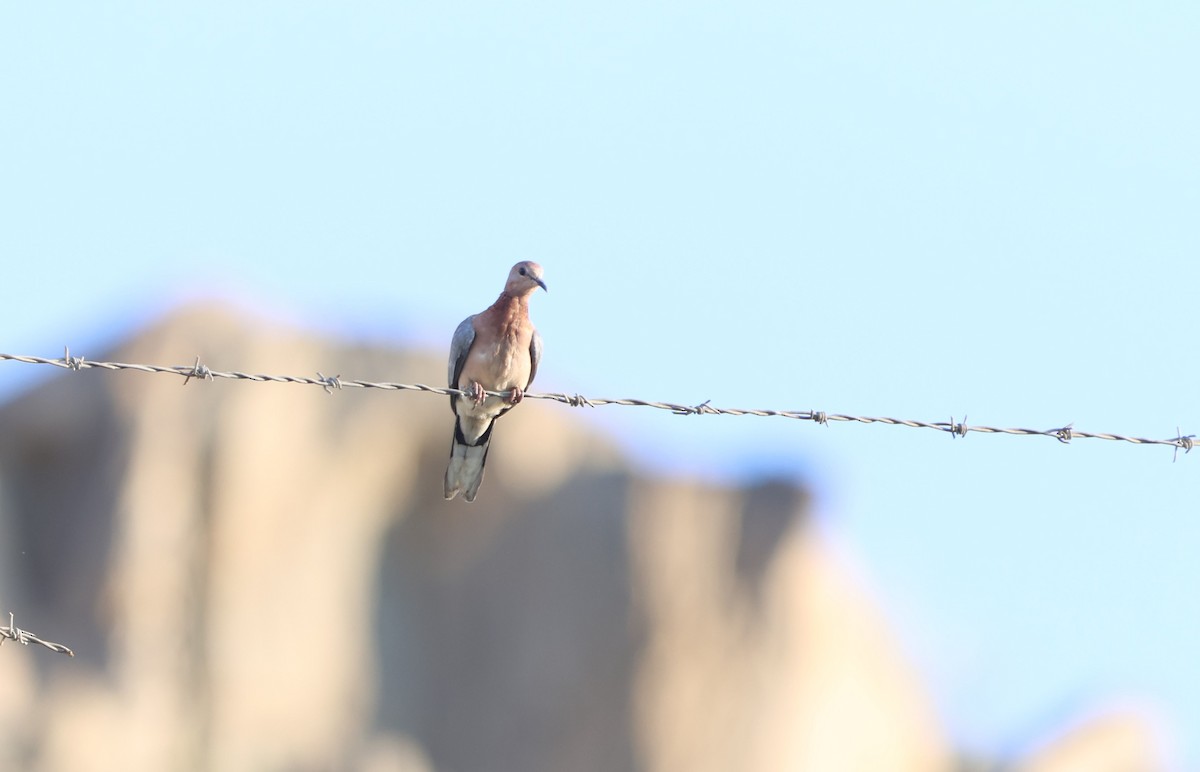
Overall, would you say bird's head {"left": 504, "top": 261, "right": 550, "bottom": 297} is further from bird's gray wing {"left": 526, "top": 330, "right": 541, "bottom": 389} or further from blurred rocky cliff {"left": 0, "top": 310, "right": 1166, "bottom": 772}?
blurred rocky cliff {"left": 0, "top": 310, "right": 1166, "bottom": 772}

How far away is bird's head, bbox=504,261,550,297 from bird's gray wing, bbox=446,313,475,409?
28cm

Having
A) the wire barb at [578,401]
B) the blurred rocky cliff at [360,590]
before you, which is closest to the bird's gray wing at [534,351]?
the wire barb at [578,401]

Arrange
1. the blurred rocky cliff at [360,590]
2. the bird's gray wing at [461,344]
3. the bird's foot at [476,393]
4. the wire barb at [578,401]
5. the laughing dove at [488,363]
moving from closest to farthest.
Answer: the wire barb at [578,401] → the bird's foot at [476,393] → the laughing dove at [488,363] → the bird's gray wing at [461,344] → the blurred rocky cliff at [360,590]

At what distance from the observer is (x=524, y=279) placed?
32.3 feet

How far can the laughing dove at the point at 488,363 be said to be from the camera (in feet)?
31.7

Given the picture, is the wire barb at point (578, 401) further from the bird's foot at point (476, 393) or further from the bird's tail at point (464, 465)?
the bird's tail at point (464, 465)

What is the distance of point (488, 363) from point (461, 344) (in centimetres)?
30

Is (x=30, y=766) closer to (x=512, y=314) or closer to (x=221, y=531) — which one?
(x=221, y=531)

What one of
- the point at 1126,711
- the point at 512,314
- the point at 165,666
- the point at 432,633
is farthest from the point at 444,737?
the point at 512,314

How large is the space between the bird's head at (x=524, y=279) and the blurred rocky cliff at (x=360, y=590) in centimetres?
1033

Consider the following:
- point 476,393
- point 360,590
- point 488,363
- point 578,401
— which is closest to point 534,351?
point 488,363

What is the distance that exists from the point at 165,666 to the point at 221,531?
5.45 ft

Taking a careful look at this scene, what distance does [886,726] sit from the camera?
2205 centimetres

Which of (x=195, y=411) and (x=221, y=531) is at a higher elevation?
(x=195, y=411)
